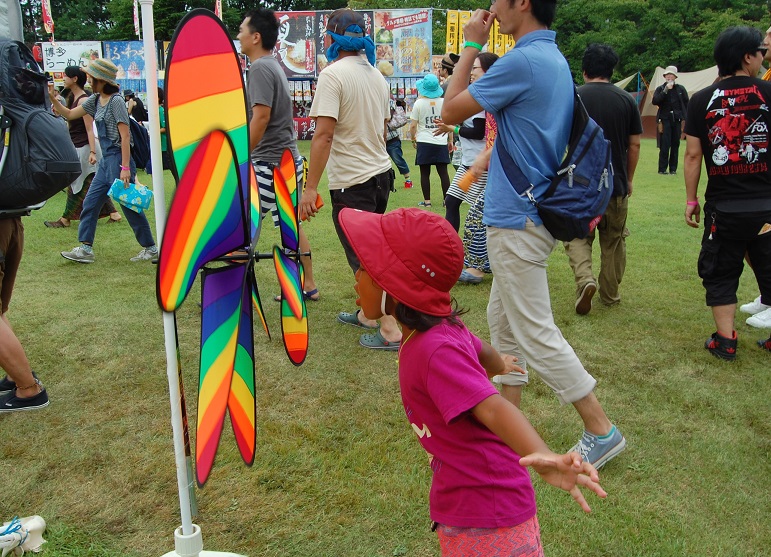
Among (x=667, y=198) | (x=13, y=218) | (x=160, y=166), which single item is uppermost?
(x=160, y=166)

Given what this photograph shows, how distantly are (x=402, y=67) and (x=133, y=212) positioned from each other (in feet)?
63.8

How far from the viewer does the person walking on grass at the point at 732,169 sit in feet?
12.0

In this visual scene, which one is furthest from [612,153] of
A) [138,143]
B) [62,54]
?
[62,54]

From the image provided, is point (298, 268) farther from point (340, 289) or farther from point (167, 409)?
point (340, 289)

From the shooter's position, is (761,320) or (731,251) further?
(761,320)

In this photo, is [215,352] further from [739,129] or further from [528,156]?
[739,129]

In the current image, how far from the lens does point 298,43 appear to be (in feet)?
79.1

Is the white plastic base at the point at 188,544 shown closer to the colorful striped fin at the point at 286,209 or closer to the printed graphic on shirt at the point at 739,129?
the colorful striped fin at the point at 286,209

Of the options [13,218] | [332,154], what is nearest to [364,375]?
[332,154]

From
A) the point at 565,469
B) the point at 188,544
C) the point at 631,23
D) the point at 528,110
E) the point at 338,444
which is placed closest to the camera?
the point at 565,469

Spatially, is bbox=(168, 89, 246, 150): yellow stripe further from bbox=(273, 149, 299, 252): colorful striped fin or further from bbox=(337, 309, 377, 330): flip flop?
bbox=(337, 309, 377, 330): flip flop

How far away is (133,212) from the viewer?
243 inches

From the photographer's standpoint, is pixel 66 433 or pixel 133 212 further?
pixel 133 212

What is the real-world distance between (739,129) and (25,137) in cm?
374
